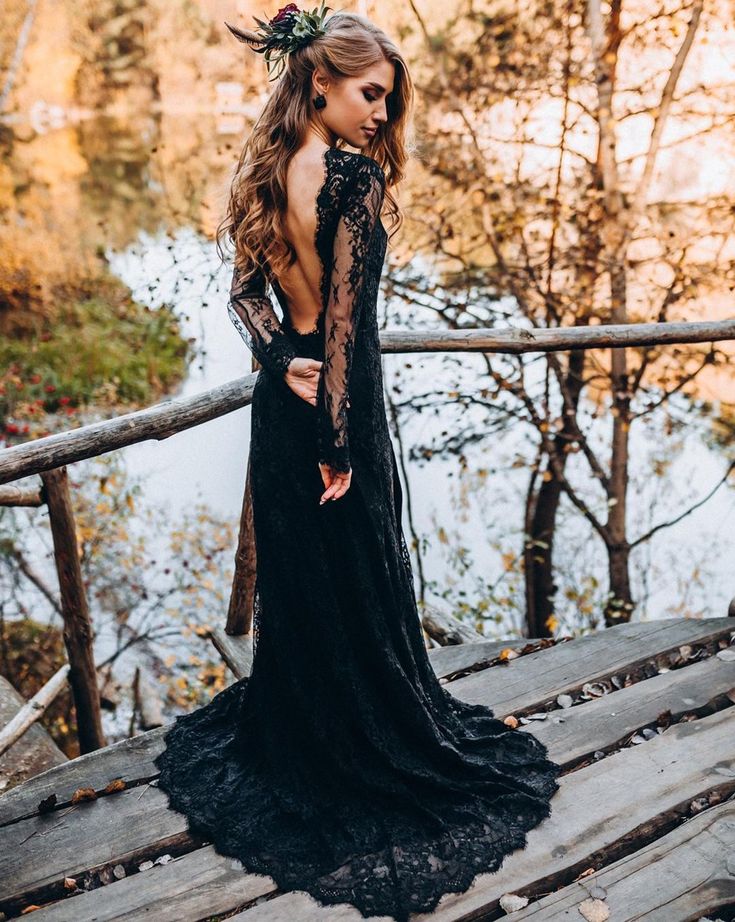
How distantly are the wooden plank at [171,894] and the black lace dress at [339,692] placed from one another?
0.05 m

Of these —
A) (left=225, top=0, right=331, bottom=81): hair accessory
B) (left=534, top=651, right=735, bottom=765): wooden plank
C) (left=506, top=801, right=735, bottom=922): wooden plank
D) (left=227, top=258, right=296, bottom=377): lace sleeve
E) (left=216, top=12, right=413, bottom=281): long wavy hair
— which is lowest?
(left=506, top=801, right=735, bottom=922): wooden plank

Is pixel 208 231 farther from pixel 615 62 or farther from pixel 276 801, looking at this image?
pixel 276 801

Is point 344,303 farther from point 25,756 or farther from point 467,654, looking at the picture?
point 25,756

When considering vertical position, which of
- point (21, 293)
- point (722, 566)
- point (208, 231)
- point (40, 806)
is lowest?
point (722, 566)

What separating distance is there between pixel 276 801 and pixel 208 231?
4239 millimetres

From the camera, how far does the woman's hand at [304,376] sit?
200 cm

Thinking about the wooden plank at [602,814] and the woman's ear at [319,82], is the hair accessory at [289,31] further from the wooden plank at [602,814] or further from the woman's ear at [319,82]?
the wooden plank at [602,814]

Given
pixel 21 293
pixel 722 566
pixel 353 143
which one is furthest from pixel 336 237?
pixel 21 293

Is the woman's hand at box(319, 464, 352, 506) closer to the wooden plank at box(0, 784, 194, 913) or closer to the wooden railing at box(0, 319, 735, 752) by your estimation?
the wooden railing at box(0, 319, 735, 752)

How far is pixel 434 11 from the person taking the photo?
611cm

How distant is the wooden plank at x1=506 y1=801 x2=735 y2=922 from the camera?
1812 mm

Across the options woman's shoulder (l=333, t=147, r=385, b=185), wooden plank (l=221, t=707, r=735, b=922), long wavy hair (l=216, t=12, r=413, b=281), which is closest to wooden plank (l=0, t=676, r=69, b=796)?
wooden plank (l=221, t=707, r=735, b=922)

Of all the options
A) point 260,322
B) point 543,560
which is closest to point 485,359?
point 543,560

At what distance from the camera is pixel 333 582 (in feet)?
7.06
